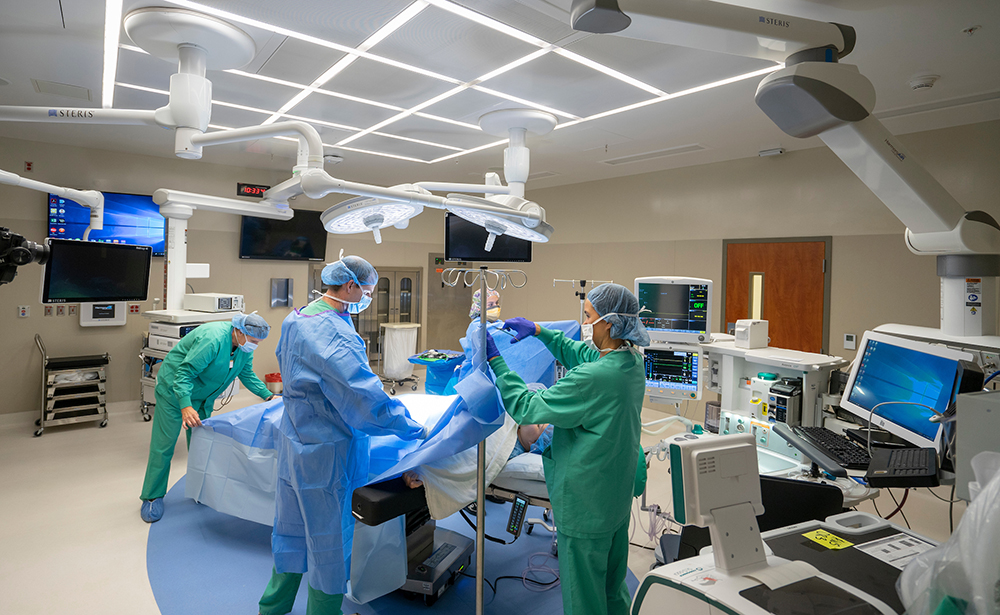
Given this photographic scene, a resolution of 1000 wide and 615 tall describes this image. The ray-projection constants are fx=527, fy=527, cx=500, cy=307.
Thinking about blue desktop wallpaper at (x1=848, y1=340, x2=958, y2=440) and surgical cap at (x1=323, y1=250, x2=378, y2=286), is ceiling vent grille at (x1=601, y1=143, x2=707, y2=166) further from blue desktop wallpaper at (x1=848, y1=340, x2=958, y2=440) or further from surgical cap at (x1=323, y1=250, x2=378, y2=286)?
surgical cap at (x1=323, y1=250, x2=378, y2=286)

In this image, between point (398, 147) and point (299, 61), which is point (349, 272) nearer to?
point (299, 61)

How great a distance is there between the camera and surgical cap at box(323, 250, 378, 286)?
7.73 feet

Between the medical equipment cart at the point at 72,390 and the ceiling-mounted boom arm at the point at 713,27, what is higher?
the ceiling-mounted boom arm at the point at 713,27

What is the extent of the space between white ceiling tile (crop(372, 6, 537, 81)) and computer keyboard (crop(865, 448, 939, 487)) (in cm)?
244

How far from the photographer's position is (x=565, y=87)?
335 cm

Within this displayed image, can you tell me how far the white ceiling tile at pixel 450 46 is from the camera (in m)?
2.57

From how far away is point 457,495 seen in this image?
7.26 feet

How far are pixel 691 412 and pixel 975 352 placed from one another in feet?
11.2

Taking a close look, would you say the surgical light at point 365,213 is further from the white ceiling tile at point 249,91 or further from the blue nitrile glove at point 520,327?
the white ceiling tile at point 249,91

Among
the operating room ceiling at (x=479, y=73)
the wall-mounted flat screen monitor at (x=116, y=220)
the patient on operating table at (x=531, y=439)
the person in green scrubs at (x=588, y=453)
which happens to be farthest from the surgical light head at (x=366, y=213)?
the wall-mounted flat screen monitor at (x=116, y=220)

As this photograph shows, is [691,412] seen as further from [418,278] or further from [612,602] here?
[418,278]

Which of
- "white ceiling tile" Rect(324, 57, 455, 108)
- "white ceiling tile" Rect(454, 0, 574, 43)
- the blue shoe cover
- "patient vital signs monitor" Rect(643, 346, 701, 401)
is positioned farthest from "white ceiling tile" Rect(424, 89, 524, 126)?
the blue shoe cover

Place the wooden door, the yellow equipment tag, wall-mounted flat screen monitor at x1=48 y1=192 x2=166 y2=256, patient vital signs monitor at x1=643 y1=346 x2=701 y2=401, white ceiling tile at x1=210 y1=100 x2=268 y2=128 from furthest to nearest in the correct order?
1. wall-mounted flat screen monitor at x1=48 y1=192 x2=166 y2=256
2. the wooden door
3. white ceiling tile at x1=210 y1=100 x2=268 y2=128
4. patient vital signs monitor at x1=643 y1=346 x2=701 y2=401
5. the yellow equipment tag

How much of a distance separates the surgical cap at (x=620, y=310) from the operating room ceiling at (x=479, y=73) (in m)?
A: 1.29
